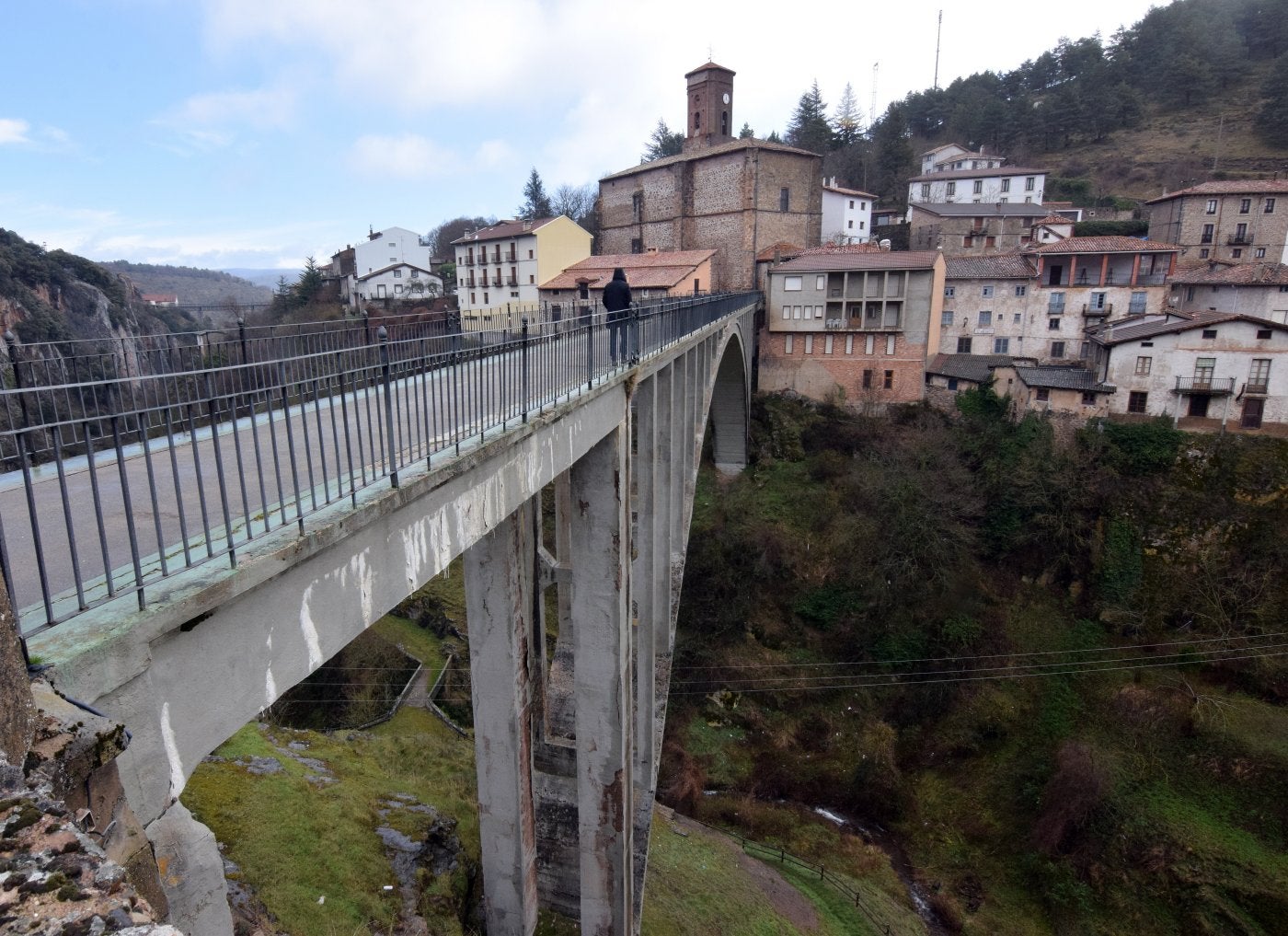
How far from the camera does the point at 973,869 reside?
19781 millimetres

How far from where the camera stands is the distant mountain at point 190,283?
94562 mm

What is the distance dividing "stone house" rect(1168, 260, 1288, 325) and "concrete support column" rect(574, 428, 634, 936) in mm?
33291

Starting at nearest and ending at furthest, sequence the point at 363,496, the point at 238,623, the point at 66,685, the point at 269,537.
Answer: the point at 66,685 < the point at 238,623 < the point at 269,537 < the point at 363,496

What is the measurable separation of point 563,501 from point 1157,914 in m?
18.1

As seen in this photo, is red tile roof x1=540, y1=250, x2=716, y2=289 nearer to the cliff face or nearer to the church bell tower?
the church bell tower

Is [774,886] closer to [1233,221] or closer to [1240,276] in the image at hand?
[1240,276]

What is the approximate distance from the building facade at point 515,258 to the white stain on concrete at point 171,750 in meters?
39.7

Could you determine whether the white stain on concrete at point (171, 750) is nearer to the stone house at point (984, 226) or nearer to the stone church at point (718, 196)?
the stone church at point (718, 196)

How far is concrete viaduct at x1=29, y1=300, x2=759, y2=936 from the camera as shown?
3.04 meters

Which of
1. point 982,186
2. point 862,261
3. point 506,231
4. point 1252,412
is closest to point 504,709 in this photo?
point 862,261

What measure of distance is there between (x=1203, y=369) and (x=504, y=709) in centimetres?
3078

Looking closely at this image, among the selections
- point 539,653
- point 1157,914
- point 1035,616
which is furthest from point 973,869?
point 539,653

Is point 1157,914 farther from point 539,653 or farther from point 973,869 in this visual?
point 539,653

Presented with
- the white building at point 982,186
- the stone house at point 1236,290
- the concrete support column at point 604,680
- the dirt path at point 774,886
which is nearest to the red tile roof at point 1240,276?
the stone house at point 1236,290
